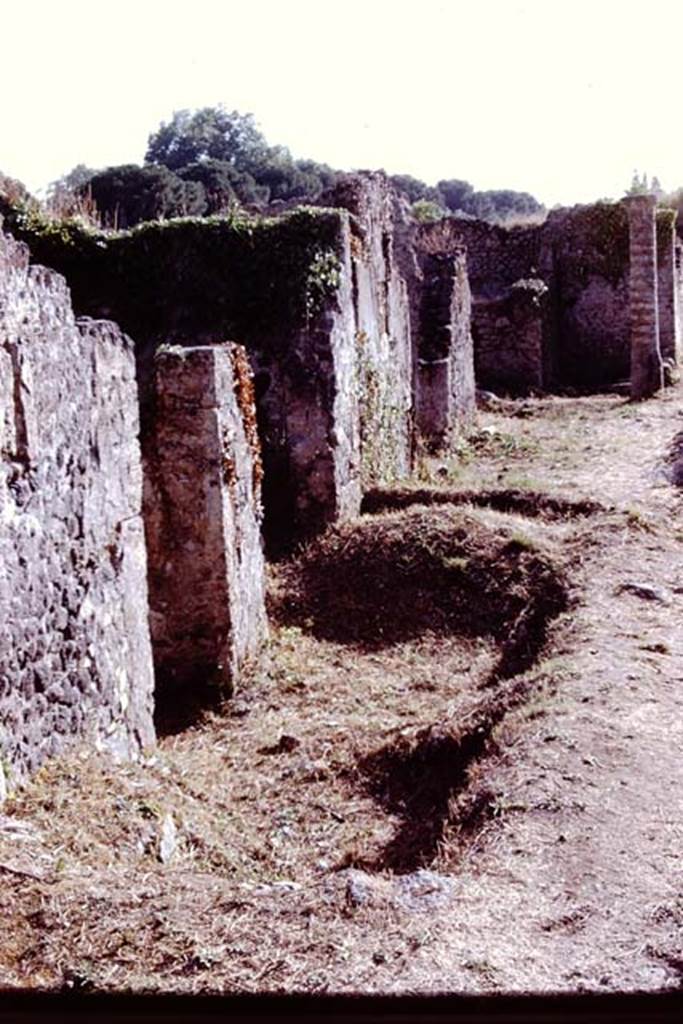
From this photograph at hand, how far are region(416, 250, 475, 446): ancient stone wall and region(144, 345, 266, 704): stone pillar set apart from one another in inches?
331

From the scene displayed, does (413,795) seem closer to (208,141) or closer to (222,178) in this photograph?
(222,178)

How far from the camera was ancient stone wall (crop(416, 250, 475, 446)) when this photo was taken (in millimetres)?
16703

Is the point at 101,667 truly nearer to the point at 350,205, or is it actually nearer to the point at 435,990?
the point at 435,990

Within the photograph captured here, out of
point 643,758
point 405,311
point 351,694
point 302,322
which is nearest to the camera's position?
point 643,758

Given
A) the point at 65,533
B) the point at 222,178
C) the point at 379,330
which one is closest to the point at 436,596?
the point at 65,533

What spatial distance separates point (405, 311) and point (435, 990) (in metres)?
13.6

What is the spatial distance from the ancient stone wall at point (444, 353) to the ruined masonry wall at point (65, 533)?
10277mm

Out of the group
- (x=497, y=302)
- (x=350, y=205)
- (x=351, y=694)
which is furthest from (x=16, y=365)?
(x=497, y=302)

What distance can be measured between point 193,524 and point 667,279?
20.0 m

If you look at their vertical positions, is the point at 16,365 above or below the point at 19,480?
above

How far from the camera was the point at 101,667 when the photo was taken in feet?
20.1

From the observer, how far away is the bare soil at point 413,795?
3.95 m

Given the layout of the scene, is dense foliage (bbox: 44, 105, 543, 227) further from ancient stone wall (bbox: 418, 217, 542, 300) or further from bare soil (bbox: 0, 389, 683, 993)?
bare soil (bbox: 0, 389, 683, 993)

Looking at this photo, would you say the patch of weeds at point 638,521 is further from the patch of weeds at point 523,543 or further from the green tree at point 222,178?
the green tree at point 222,178
